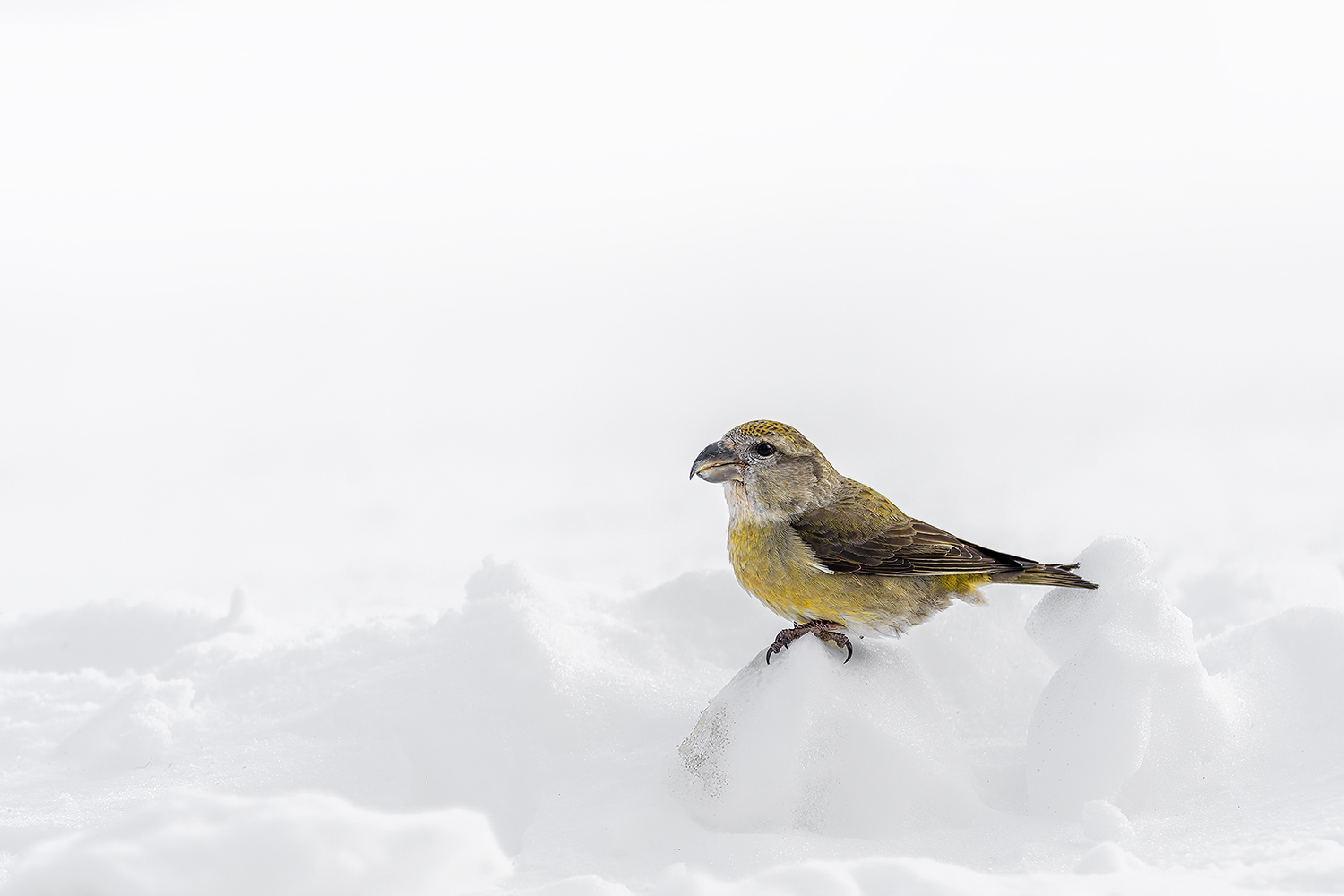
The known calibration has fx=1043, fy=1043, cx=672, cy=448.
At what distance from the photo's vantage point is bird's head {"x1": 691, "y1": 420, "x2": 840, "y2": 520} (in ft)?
19.2

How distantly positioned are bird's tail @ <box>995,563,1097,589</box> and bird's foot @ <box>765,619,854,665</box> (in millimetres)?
920

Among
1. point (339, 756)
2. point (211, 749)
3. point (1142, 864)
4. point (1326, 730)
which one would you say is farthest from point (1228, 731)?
point (211, 749)

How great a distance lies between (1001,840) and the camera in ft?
17.0

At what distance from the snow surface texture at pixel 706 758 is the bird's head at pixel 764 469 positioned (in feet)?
2.66

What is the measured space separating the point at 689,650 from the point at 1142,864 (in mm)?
3949

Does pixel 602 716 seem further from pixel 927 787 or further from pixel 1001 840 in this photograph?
pixel 1001 840

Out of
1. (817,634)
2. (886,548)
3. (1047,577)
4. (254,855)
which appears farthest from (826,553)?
(254,855)

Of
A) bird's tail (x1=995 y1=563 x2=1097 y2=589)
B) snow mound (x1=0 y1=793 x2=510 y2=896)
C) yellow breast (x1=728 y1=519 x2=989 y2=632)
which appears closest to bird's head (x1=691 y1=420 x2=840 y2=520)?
yellow breast (x1=728 y1=519 x2=989 y2=632)

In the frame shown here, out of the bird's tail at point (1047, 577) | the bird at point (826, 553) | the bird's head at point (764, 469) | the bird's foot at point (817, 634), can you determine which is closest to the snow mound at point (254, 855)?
the bird's foot at point (817, 634)

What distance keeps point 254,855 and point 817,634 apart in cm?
305

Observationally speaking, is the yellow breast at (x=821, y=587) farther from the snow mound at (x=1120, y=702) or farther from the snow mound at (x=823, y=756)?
the snow mound at (x=1120, y=702)

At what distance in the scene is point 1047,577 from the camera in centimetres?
582

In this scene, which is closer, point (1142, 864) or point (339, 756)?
point (1142, 864)

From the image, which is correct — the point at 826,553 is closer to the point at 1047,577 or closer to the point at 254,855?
the point at 1047,577
